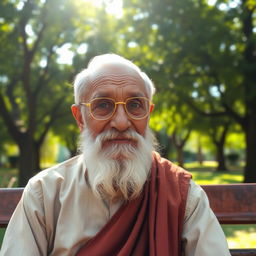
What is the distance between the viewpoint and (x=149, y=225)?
2021 millimetres

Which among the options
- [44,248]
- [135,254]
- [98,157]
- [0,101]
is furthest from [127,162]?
[0,101]

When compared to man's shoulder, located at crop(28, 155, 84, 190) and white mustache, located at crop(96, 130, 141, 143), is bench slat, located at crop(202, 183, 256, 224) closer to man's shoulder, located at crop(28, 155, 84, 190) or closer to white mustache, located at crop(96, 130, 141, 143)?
white mustache, located at crop(96, 130, 141, 143)

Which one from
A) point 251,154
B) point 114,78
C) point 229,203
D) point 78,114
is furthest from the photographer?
point 251,154

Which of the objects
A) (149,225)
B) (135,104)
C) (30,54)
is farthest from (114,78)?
(30,54)

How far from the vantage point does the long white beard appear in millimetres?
2127

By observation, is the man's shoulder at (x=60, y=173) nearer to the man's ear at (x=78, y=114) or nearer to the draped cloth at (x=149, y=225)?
the man's ear at (x=78, y=114)

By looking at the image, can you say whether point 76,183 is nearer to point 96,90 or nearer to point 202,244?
point 96,90

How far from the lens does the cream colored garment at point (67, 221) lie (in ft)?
6.64

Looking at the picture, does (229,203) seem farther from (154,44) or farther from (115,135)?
(154,44)

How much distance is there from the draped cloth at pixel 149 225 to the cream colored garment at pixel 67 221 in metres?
0.07

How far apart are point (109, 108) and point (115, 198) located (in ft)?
1.80

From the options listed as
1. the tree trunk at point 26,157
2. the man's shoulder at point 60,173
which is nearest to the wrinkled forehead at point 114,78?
the man's shoulder at point 60,173

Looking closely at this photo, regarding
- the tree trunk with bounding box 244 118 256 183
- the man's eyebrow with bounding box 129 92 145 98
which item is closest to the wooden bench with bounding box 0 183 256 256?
the man's eyebrow with bounding box 129 92 145 98

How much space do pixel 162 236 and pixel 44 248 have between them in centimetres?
70
